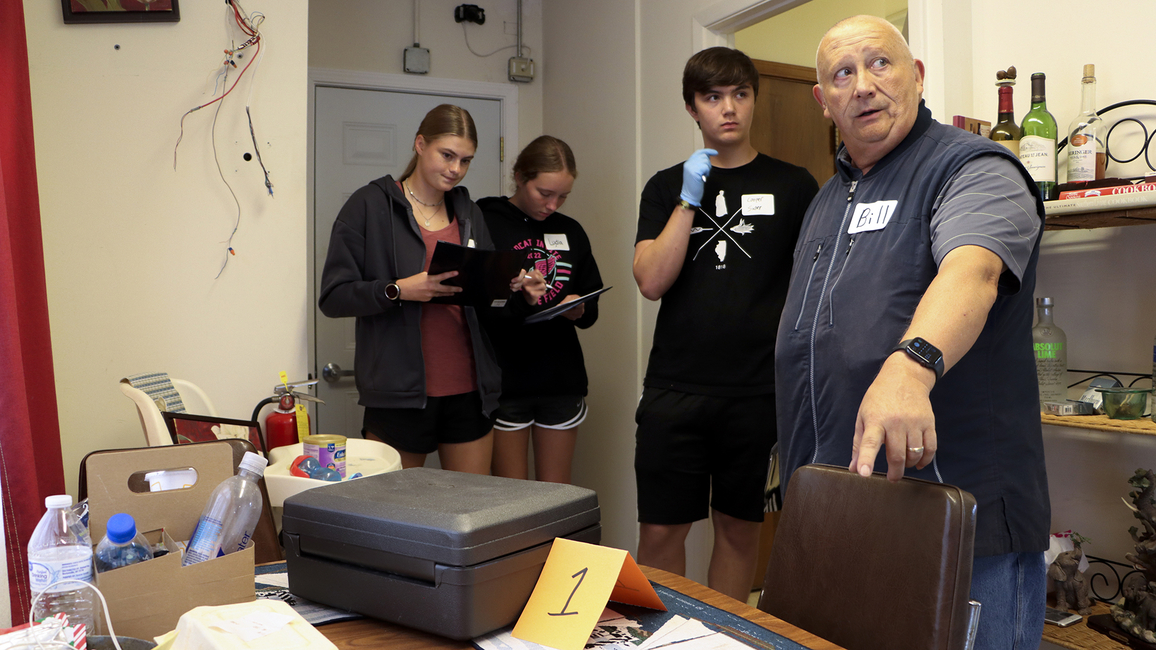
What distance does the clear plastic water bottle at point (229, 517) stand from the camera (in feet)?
3.34

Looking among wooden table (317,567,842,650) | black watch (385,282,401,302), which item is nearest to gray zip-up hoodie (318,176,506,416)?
black watch (385,282,401,302)

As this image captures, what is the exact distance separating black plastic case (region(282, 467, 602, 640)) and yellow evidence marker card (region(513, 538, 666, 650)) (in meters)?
0.02

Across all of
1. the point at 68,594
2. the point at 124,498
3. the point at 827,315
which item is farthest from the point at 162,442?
the point at 827,315

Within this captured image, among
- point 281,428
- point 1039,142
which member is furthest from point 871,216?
point 281,428

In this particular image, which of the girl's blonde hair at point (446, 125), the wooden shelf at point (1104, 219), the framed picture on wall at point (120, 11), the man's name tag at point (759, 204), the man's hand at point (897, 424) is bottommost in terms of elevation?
the man's hand at point (897, 424)

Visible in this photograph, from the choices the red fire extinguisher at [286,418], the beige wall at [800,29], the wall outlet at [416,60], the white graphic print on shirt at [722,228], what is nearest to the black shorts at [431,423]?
the red fire extinguisher at [286,418]

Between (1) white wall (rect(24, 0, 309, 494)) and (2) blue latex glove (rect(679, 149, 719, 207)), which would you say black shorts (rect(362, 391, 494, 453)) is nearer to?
(1) white wall (rect(24, 0, 309, 494))

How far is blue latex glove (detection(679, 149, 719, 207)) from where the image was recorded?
216 centimetres

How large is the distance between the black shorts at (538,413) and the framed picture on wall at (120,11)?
1602 mm

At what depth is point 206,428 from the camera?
2.16 meters

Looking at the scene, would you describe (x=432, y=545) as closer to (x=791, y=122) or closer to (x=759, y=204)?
(x=759, y=204)

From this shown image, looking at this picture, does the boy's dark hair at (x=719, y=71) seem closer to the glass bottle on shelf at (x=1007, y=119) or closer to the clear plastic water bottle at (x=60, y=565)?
the glass bottle on shelf at (x=1007, y=119)

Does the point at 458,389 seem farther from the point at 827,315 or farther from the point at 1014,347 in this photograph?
the point at 1014,347

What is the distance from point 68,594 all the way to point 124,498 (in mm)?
151
